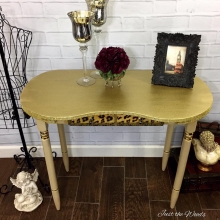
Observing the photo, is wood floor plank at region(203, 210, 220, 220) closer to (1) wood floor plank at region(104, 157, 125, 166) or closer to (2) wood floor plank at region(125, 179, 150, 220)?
(2) wood floor plank at region(125, 179, 150, 220)

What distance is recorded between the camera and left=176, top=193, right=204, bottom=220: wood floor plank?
1.51 meters

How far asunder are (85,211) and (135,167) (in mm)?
478

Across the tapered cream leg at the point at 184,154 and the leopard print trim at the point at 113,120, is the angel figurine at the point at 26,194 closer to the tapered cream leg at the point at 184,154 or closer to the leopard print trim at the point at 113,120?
the leopard print trim at the point at 113,120

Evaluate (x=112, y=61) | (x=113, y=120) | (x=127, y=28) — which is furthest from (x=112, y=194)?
(x=127, y=28)

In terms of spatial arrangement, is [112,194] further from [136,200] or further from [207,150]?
A: [207,150]

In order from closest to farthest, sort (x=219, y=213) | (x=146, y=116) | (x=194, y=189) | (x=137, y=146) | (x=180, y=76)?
1. (x=146, y=116)
2. (x=180, y=76)
3. (x=219, y=213)
4. (x=194, y=189)
5. (x=137, y=146)

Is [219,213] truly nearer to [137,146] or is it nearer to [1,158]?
[137,146]

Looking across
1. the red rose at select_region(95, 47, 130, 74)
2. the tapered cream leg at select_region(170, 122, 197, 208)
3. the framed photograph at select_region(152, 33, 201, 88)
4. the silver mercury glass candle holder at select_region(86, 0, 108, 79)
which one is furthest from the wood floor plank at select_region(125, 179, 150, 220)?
the silver mercury glass candle holder at select_region(86, 0, 108, 79)

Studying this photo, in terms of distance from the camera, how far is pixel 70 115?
1.10m

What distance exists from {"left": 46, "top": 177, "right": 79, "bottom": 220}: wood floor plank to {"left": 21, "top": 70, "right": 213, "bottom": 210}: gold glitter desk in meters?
0.31

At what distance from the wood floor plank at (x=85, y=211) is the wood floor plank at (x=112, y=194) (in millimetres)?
35

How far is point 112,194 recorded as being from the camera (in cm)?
164

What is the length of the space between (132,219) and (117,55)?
0.93m

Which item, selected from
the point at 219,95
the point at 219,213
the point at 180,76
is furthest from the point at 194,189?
the point at 180,76
